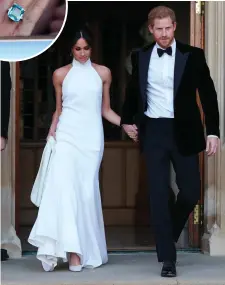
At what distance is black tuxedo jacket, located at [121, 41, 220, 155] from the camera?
589 centimetres

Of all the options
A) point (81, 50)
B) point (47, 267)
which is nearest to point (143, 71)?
point (81, 50)

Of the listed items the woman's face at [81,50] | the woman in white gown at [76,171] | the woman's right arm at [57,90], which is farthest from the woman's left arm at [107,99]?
the woman's right arm at [57,90]

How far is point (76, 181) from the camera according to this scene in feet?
20.3

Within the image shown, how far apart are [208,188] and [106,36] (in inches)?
96.7

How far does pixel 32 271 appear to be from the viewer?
6238 millimetres

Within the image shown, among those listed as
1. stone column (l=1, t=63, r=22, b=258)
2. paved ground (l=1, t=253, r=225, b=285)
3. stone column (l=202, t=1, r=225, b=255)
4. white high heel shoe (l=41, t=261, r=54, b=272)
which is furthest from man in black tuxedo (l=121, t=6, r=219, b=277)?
stone column (l=1, t=63, r=22, b=258)

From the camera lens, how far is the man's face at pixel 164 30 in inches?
231

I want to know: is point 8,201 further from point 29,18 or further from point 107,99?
point 29,18

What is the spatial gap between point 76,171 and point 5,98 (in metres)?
0.73

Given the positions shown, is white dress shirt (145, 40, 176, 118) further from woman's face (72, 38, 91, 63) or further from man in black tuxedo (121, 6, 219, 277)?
woman's face (72, 38, 91, 63)

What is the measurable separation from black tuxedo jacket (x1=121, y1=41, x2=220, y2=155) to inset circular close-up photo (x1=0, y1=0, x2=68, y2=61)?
2.86ft

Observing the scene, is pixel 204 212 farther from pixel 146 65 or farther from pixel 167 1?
pixel 167 1

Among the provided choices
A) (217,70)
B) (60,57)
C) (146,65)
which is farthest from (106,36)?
(146,65)

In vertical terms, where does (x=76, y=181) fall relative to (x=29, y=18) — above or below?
below
